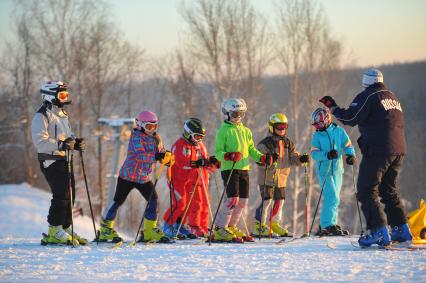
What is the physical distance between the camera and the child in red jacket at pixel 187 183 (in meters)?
10.2

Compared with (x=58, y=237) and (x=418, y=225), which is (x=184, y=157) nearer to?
(x=58, y=237)

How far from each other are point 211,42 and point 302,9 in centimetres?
456

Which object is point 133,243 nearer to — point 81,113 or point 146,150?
point 146,150

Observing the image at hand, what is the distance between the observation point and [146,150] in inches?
369

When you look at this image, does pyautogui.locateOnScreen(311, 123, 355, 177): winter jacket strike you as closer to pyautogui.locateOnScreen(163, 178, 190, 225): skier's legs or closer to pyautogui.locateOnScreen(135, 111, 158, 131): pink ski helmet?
pyautogui.locateOnScreen(163, 178, 190, 225): skier's legs

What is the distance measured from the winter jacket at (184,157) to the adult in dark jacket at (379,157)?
2830 mm

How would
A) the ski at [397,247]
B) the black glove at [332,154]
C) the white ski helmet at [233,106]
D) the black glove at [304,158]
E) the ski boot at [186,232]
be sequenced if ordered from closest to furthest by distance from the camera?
the ski at [397,247], the white ski helmet at [233,106], the black glove at [332,154], the ski boot at [186,232], the black glove at [304,158]

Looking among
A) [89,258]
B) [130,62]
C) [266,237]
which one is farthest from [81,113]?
[89,258]

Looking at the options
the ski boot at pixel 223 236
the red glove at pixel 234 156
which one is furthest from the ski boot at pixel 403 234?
the red glove at pixel 234 156

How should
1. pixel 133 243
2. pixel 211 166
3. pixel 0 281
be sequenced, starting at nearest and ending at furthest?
pixel 0 281, pixel 133 243, pixel 211 166

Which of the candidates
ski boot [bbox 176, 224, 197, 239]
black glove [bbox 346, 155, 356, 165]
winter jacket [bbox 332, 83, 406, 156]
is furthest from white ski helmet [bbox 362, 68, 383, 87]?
A: ski boot [bbox 176, 224, 197, 239]

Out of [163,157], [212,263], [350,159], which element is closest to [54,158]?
[163,157]

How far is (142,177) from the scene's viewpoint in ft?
30.3

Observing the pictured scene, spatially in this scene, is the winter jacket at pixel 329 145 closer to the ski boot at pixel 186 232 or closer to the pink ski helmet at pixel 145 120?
the ski boot at pixel 186 232
